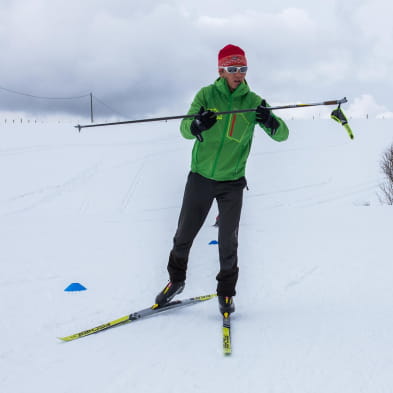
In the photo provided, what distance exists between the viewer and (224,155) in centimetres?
289

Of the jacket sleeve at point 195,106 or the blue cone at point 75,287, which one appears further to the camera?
the blue cone at point 75,287

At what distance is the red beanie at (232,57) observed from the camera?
278 centimetres

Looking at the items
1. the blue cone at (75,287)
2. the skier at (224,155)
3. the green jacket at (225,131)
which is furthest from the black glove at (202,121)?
the blue cone at (75,287)

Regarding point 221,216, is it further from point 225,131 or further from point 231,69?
point 231,69

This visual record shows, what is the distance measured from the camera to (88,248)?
16.7ft

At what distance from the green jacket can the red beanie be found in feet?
0.41

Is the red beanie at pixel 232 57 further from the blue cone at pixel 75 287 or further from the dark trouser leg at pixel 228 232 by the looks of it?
the blue cone at pixel 75 287

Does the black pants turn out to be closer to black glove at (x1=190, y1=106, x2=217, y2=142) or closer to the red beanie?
black glove at (x1=190, y1=106, x2=217, y2=142)

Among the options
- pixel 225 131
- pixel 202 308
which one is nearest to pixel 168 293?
pixel 202 308

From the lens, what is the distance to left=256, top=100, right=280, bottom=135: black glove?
2734mm

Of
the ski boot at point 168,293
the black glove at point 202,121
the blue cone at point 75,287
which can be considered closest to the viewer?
the black glove at point 202,121

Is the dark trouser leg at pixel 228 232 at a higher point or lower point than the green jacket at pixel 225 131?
lower

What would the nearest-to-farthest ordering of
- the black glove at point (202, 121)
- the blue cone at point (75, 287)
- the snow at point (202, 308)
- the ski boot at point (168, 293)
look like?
the snow at point (202, 308), the black glove at point (202, 121), the ski boot at point (168, 293), the blue cone at point (75, 287)

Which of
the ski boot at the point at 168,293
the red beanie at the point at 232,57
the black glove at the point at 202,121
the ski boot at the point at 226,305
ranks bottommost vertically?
the ski boot at the point at 226,305
